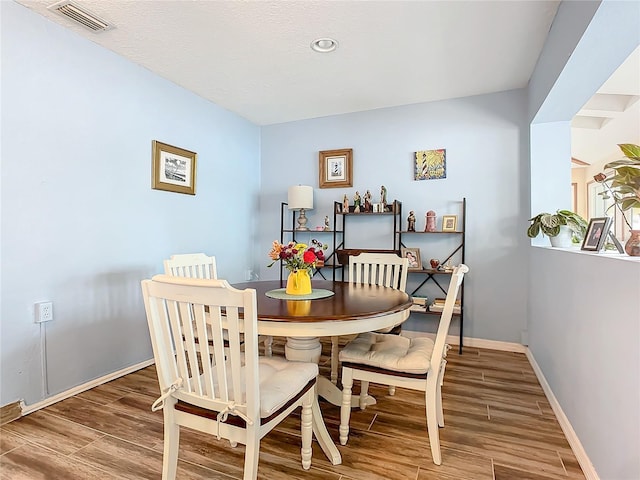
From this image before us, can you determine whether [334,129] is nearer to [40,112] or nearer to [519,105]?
[519,105]

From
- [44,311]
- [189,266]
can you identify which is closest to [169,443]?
[189,266]

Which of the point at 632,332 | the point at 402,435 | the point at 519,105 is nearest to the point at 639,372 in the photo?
the point at 632,332

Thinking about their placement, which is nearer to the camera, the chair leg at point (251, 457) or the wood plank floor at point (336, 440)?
the chair leg at point (251, 457)

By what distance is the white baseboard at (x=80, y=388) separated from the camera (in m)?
2.19

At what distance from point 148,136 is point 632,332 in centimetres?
329

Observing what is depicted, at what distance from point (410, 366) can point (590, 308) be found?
0.87m

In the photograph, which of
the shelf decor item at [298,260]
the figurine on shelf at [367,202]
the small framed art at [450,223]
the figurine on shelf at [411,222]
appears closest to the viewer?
the shelf decor item at [298,260]

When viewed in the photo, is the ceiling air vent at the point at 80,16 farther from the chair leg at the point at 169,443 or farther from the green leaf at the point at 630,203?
the green leaf at the point at 630,203

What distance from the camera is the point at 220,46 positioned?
2596mm

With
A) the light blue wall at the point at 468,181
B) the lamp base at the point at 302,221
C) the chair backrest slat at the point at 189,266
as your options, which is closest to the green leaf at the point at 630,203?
the light blue wall at the point at 468,181

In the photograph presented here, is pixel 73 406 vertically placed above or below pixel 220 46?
below

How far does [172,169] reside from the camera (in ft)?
10.5

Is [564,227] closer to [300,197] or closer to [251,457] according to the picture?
[300,197]

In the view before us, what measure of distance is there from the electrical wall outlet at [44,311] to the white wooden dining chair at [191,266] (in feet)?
2.35
